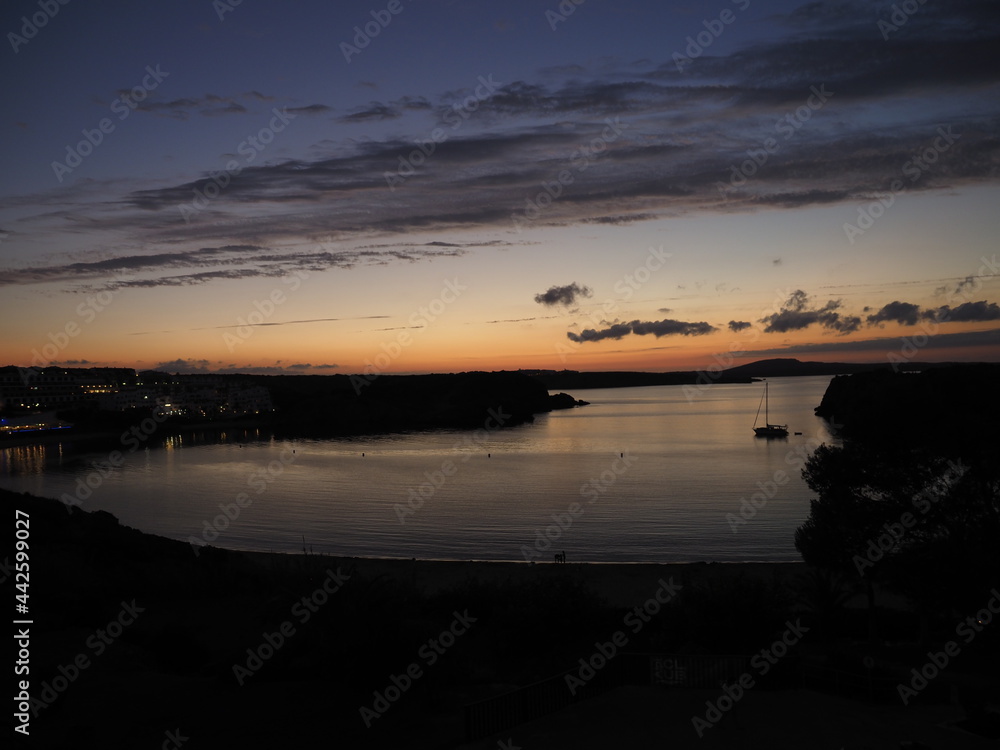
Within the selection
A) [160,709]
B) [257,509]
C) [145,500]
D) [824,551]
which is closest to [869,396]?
[824,551]

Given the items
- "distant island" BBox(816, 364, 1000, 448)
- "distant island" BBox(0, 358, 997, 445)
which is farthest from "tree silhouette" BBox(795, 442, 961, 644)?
"distant island" BBox(0, 358, 997, 445)

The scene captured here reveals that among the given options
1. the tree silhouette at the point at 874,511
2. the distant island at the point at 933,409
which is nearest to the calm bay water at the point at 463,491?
the tree silhouette at the point at 874,511

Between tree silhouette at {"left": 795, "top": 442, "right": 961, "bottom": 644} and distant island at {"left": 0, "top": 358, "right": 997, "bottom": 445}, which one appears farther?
distant island at {"left": 0, "top": 358, "right": 997, "bottom": 445}

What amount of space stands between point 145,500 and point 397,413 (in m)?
77.5

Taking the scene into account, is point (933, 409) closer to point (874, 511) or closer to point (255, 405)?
point (874, 511)

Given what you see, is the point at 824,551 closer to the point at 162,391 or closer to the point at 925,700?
the point at 925,700

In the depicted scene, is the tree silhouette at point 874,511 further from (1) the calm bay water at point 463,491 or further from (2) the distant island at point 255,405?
(2) the distant island at point 255,405

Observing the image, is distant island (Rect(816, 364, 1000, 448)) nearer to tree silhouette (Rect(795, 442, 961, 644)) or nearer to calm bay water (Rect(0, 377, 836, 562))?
tree silhouette (Rect(795, 442, 961, 644))

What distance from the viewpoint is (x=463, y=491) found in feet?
172

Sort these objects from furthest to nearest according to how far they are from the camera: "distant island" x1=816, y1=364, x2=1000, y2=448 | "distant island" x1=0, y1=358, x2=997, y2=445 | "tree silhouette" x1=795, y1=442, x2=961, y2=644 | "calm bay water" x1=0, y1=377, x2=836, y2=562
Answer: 1. "distant island" x1=0, y1=358, x2=997, y2=445
2. "calm bay water" x1=0, y1=377, x2=836, y2=562
3. "tree silhouette" x1=795, y1=442, x2=961, y2=644
4. "distant island" x1=816, y1=364, x2=1000, y2=448

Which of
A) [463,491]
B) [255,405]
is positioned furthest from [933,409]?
[255,405]

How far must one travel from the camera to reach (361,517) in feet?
143

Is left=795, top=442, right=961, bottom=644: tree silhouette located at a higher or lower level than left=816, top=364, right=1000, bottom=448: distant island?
lower

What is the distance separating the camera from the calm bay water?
1396 inches
